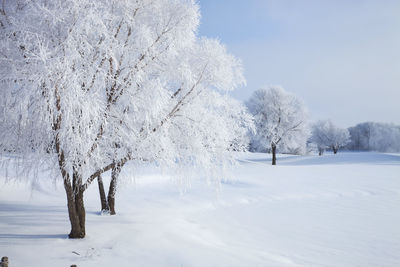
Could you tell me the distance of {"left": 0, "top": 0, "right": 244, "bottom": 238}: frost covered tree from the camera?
16.2 ft

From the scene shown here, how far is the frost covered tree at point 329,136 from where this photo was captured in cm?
7375

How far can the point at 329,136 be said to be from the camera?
243 ft

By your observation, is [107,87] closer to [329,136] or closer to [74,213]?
[74,213]

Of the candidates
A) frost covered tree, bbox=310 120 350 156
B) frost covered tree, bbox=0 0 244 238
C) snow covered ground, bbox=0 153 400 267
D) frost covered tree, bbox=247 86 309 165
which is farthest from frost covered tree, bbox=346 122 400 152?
frost covered tree, bbox=0 0 244 238

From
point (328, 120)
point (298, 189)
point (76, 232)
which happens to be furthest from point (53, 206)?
point (328, 120)

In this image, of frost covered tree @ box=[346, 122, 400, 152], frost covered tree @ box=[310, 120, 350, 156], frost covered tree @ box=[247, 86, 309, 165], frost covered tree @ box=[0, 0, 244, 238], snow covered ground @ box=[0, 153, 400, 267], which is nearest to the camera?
frost covered tree @ box=[0, 0, 244, 238]

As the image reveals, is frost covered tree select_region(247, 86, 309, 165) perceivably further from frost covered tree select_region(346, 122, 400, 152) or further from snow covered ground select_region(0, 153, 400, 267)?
frost covered tree select_region(346, 122, 400, 152)

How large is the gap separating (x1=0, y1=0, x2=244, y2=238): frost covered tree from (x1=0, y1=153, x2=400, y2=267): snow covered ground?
4.02ft

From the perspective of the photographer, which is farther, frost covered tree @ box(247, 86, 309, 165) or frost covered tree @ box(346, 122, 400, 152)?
frost covered tree @ box(346, 122, 400, 152)

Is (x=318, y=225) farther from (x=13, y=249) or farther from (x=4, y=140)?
(x=4, y=140)

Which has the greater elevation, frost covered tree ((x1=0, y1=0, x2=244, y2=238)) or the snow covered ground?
frost covered tree ((x1=0, y1=0, x2=244, y2=238))

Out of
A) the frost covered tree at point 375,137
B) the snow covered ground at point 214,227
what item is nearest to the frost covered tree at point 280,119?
the snow covered ground at point 214,227

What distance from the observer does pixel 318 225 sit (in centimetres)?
903

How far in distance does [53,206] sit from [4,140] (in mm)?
5069
